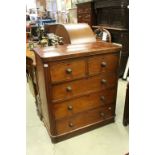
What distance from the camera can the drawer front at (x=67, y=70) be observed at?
1568 mm

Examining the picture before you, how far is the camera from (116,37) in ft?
11.4

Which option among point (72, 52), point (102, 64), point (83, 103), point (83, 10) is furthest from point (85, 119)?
point (83, 10)

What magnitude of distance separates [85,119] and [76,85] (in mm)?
444

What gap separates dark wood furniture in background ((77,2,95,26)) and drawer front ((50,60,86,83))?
8.98ft

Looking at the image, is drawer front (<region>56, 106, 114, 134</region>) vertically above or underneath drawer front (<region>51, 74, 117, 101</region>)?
underneath

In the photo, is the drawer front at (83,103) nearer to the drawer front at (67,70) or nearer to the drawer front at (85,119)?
the drawer front at (85,119)

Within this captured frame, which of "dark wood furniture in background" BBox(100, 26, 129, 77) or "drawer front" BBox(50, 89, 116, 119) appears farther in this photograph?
"dark wood furniture in background" BBox(100, 26, 129, 77)

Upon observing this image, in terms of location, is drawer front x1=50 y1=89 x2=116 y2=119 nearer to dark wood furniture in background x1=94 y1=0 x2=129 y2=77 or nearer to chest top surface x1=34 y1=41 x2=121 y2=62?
chest top surface x1=34 y1=41 x2=121 y2=62

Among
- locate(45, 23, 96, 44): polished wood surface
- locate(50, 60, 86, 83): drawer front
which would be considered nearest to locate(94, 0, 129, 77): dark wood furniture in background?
locate(45, 23, 96, 44): polished wood surface

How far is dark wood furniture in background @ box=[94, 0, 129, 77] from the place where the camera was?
320 centimetres

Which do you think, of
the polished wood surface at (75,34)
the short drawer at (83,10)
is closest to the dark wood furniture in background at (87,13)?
the short drawer at (83,10)

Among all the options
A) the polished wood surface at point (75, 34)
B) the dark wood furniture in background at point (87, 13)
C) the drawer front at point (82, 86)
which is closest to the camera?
the drawer front at point (82, 86)

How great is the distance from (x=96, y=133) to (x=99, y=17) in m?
2.92
